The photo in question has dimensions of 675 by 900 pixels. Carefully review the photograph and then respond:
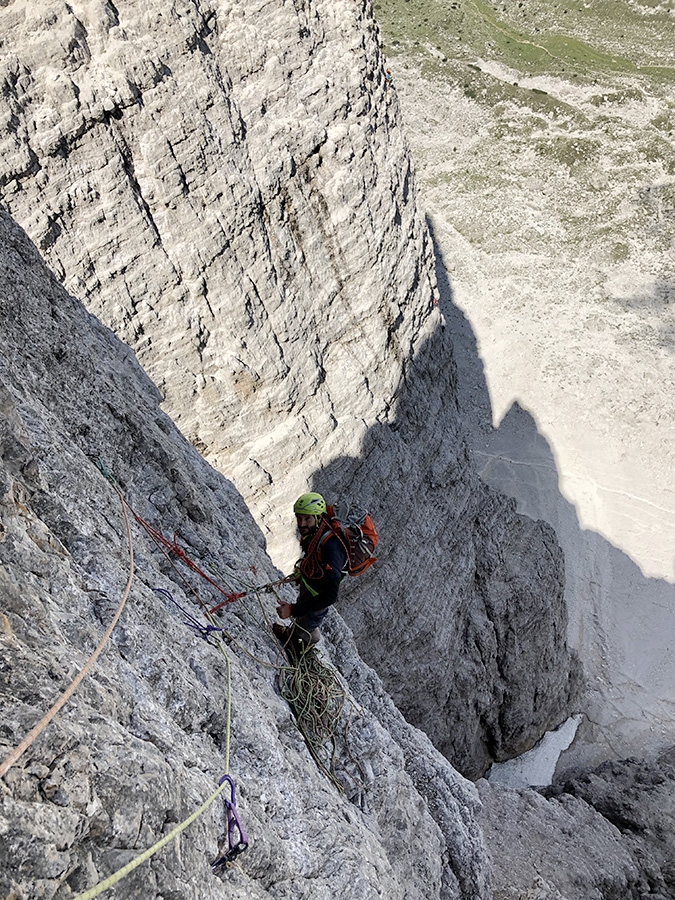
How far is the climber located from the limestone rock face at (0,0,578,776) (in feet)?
16.0

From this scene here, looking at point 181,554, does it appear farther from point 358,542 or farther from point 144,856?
point 144,856

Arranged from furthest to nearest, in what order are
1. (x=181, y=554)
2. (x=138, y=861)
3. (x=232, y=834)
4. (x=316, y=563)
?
(x=316, y=563), (x=181, y=554), (x=232, y=834), (x=138, y=861)

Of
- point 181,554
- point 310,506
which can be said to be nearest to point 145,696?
point 181,554

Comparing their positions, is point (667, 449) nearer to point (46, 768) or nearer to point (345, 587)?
point (345, 587)

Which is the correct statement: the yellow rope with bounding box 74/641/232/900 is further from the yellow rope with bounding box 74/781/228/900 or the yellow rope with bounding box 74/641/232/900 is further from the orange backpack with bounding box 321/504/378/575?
the orange backpack with bounding box 321/504/378/575

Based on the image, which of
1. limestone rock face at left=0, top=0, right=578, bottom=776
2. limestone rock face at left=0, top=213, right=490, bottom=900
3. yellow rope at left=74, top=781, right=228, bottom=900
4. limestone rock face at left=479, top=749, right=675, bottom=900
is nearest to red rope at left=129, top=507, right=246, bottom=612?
limestone rock face at left=0, top=213, right=490, bottom=900

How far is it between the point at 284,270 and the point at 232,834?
9086 millimetres

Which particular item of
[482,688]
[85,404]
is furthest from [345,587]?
[85,404]

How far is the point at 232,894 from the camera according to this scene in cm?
402

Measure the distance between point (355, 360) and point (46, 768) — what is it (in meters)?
10.4

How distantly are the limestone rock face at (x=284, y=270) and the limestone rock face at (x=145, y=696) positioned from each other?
1.76 m

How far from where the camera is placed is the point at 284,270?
1130cm

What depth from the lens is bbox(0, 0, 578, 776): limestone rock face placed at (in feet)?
28.8

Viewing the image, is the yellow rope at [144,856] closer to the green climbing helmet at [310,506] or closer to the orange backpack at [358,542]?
the orange backpack at [358,542]
